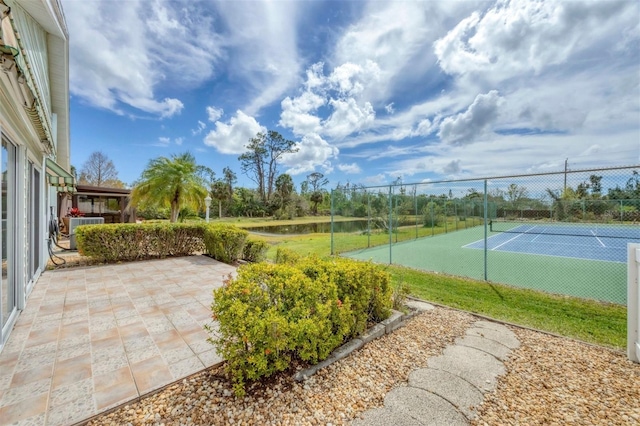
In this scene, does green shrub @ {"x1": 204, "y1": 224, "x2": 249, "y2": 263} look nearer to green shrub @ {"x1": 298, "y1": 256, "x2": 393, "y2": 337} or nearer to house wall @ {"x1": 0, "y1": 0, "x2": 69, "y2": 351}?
house wall @ {"x1": 0, "y1": 0, "x2": 69, "y2": 351}

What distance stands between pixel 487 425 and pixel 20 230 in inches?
213

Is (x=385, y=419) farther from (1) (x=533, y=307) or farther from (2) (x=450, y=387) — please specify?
(1) (x=533, y=307)

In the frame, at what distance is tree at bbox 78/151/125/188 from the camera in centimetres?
2788

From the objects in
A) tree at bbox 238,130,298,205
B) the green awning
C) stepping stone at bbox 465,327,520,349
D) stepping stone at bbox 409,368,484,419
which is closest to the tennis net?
stepping stone at bbox 465,327,520,349

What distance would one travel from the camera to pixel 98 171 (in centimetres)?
2836

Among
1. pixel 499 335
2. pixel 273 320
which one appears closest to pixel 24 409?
pixel 273 320

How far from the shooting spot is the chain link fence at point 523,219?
4.99 meters

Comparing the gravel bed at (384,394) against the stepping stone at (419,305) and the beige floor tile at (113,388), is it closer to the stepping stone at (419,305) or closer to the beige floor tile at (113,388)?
the beige floor tile at (113,388)

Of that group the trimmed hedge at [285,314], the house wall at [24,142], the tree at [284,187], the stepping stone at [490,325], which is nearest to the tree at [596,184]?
the stepping stone at [490,325]

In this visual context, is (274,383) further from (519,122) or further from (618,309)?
(519,122)

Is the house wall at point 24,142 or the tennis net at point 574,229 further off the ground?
the house wall at point 24,142

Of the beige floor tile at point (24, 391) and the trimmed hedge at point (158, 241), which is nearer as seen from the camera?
the beige floor tile at point (24, 391)

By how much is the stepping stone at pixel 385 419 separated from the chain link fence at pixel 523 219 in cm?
453

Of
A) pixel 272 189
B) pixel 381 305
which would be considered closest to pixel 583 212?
pixel 381 305
